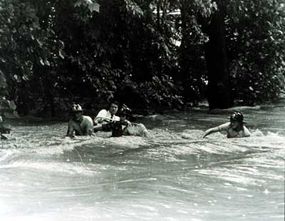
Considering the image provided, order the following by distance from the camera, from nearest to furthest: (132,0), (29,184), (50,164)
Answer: (29,184), (50,164), (132,0)

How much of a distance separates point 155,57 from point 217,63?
6.75 feet

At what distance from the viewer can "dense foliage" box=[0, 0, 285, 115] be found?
15.2 metres

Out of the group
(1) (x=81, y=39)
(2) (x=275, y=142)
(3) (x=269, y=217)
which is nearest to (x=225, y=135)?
(2) (x=275, y=142)

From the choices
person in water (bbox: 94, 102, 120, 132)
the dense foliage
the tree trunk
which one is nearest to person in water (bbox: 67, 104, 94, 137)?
person in water (bbox: 94, 102, 120, 132)

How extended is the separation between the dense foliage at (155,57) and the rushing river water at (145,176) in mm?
2154

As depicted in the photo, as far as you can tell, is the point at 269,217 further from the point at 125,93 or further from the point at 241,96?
the point at 125,93

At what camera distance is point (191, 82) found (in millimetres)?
17516

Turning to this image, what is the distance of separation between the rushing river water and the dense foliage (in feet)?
7.07

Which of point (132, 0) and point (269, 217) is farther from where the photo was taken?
point (132, 0)

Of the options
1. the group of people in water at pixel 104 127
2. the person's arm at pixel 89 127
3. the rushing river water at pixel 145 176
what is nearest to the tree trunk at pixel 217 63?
the rushing river water at pixel 145 176

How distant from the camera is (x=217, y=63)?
1680cm

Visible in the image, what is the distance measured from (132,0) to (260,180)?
708cm

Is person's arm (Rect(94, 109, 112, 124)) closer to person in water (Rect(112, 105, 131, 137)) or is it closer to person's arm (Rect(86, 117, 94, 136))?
person in water (Rect(112, 105, 131, 137))

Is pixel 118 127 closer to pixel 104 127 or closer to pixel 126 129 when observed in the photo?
pixel 126 129
